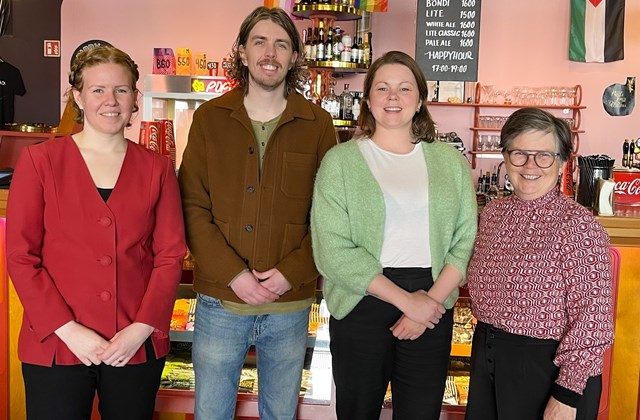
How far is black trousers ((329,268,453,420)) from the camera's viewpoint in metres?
2.16

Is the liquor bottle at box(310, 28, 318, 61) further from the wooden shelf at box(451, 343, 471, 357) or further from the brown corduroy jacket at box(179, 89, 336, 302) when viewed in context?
the brown corduroy jacket at box(179, 89, 336, 302)

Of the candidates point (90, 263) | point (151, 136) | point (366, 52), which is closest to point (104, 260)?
point (90, 263)

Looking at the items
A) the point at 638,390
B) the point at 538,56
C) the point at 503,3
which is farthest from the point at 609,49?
the point at 638,390

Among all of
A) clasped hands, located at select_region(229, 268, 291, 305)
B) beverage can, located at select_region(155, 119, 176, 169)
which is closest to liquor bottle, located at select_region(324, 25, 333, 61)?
beverage can, located at select_region(155, 119, 176, 169)

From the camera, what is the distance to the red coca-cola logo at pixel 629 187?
2.92 metres

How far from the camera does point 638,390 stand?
2867mm

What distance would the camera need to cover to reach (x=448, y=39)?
4539mm

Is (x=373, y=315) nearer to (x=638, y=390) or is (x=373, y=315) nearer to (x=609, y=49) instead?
(x=638, y=390)

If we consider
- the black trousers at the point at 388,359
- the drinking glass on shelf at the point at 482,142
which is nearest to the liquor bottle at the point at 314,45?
the black trousers at the point at 388,359

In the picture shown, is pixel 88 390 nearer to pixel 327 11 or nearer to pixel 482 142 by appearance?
pixel 327 11

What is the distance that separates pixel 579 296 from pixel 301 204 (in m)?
0.89

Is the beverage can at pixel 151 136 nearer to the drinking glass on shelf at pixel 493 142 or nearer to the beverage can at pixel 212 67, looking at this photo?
the beverage can at pixel 212 67

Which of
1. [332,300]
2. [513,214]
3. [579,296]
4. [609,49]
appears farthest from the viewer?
[609,49]

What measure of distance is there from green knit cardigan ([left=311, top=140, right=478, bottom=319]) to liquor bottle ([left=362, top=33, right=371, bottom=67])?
2.94 m
